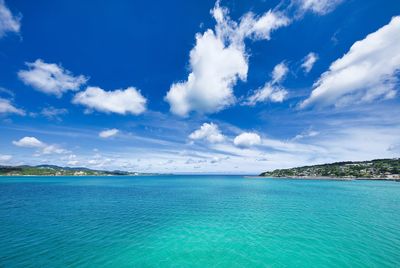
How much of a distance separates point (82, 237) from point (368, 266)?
27375 millimetres

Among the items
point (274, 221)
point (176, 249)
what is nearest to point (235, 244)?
point (176, 249)

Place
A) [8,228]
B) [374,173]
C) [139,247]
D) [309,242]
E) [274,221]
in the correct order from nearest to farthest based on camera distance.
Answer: [139,247], [309,242], [8,228], [274,221], [374,173]

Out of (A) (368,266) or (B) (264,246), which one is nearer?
(A) (368,266)

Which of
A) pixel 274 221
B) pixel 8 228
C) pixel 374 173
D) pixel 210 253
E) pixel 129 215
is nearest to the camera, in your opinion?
pixel 210 253

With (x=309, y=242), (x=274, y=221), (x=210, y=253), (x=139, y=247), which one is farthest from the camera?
(x=274, y=221)

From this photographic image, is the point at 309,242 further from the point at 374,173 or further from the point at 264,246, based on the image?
the point at 374,173

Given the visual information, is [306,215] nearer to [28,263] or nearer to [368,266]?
[368,266]

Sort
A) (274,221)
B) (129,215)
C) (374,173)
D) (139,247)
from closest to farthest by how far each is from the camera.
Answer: (139,247) → (274,221) → (129,215) → (374,173)

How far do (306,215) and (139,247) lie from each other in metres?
28.0

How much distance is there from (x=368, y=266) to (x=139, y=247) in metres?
19.8

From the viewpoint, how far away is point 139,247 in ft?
60.1

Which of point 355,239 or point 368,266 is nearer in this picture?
point 368,266

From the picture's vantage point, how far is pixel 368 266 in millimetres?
14805

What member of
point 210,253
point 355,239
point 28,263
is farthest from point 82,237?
point 355,239
